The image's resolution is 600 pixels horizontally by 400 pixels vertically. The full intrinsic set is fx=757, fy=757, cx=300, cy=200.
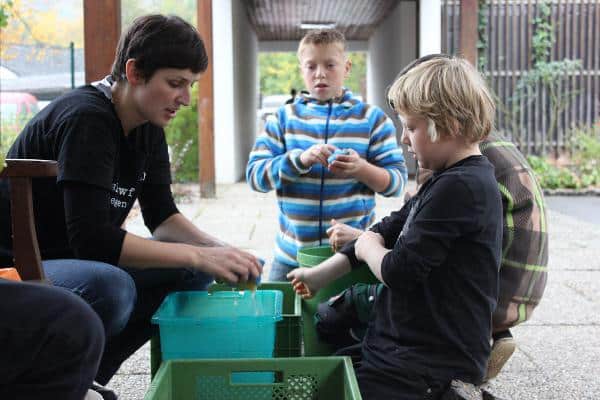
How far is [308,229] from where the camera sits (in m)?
3.19

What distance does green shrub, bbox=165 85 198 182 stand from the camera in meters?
10.7

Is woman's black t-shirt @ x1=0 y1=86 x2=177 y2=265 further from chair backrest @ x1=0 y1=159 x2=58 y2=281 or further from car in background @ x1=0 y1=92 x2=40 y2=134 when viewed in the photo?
car in background @ x1=0 y1=92 x2=40 y2=134

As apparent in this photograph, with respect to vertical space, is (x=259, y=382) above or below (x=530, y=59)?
below

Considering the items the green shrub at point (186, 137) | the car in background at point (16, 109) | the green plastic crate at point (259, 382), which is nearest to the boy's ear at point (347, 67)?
the green plastic crate at point (259, 382)

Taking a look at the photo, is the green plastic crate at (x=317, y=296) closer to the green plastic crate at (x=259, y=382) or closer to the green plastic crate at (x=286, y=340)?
the green plastic crate at (x=286, y=340)

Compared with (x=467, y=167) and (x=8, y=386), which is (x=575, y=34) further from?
(x=8, y=386)

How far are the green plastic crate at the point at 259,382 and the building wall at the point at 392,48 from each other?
422 inches

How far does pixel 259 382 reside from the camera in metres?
1.96

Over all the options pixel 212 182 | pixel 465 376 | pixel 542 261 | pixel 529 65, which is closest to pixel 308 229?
pixel 542 261

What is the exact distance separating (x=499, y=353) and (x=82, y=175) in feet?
4.43

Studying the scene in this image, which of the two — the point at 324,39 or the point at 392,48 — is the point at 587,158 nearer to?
the point at 392,48

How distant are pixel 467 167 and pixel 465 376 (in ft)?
1.81

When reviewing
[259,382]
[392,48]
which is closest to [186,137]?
[392,48]

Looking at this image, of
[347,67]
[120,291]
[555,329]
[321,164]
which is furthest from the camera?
[555,329]
